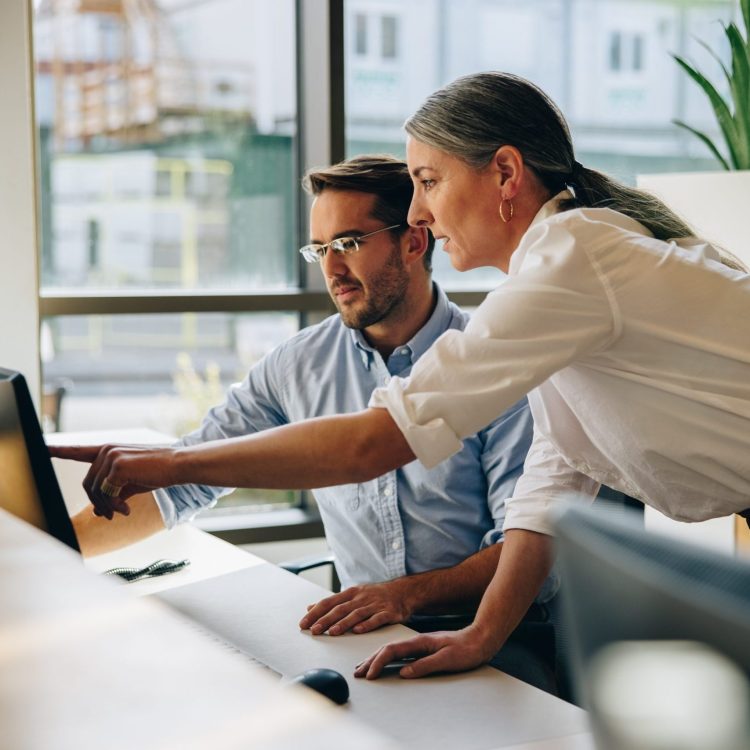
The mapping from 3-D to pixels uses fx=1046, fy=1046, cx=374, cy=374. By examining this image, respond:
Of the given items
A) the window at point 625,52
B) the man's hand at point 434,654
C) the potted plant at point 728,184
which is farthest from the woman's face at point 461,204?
the window at point 625,52

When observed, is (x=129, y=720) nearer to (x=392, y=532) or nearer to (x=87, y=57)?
(x=392, y=532)

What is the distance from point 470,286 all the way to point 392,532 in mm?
2039

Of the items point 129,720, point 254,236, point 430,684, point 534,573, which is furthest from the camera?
point 254,236

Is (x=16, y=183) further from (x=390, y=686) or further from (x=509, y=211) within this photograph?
(x=390, y=686)

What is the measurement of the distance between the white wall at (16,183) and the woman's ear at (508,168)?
1.93 metres

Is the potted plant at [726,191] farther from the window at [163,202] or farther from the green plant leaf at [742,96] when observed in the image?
the window at [163,202]

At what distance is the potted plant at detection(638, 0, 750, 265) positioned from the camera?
298 cm

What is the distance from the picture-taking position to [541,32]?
3.93m

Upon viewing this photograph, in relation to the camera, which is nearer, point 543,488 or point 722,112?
point 543,488

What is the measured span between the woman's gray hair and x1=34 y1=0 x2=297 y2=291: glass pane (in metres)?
2.05

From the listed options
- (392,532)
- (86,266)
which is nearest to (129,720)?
(392,532)

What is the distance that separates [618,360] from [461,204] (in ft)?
1.15

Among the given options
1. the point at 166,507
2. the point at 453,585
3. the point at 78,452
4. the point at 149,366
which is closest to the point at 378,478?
the point at 453,585

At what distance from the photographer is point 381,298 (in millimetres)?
2092
